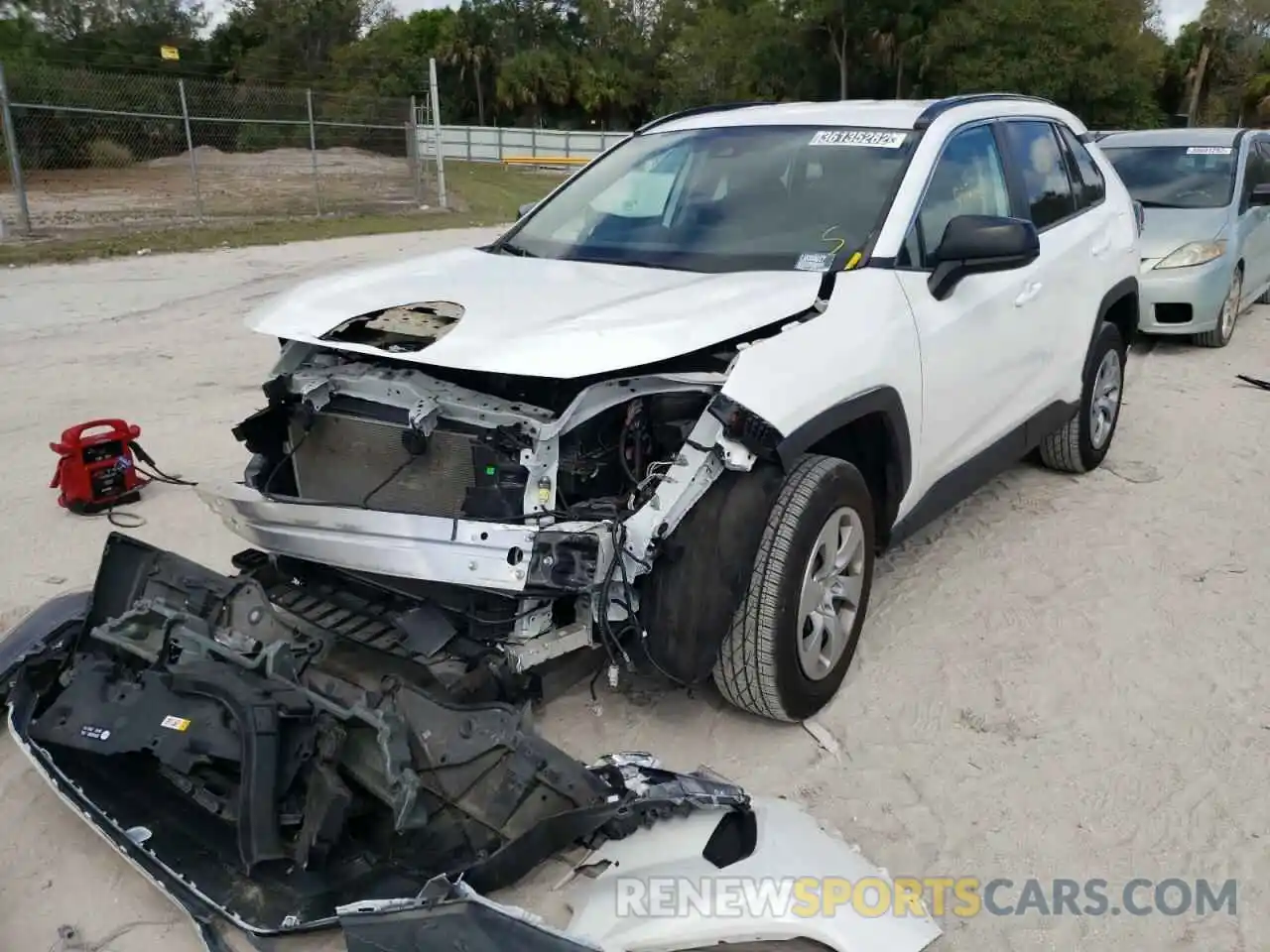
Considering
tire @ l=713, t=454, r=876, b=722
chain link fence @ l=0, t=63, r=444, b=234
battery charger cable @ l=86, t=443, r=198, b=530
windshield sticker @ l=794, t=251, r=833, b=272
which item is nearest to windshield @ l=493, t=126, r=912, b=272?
windshield sticker @ l=794, t=251, r=833, b=272

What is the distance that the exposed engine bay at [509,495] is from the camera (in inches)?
111

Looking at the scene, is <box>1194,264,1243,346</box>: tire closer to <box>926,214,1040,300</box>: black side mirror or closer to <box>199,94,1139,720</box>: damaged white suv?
<box>199,94,1139,720</box>: damaged white suv

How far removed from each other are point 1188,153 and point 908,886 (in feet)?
28.8

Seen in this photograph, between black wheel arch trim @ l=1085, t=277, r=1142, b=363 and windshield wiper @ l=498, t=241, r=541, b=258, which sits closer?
windshield wiper @ l=498, t=241, r=541, b=258

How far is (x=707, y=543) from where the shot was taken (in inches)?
116

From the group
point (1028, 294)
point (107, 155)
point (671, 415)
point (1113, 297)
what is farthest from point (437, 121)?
point (671, 415)

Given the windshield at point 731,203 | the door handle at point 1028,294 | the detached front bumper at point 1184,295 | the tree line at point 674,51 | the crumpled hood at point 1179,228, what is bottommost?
the detached front bumper at point 1184,295

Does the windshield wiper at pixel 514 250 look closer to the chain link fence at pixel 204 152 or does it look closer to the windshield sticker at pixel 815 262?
the windshield sticker at pixel 815 262

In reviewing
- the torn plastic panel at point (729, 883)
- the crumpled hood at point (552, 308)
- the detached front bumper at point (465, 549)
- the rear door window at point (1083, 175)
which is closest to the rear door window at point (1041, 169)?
the rear door window at point (1083, 175)

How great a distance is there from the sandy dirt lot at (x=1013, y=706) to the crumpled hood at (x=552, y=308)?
4.43 feet

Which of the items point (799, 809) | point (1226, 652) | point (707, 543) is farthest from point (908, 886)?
point (1226, 652)

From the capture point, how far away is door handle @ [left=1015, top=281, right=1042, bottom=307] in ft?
14.2

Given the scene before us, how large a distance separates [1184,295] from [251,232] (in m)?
13.1

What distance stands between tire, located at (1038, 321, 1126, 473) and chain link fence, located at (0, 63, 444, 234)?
15.7 metres
